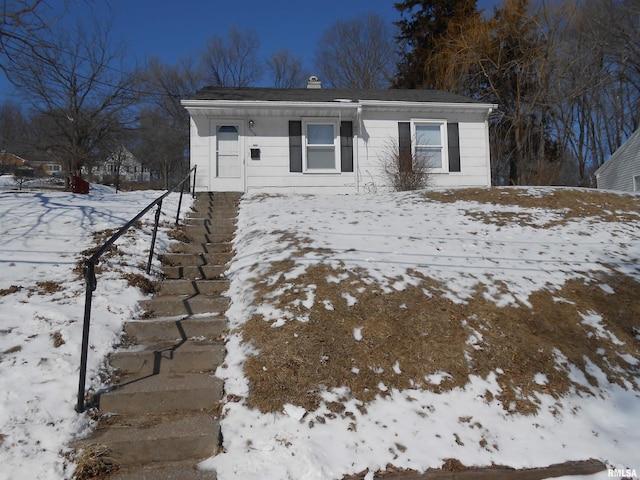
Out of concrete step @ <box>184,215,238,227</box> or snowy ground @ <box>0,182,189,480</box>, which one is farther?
concrete step @ <box>184,215,238,227</box>

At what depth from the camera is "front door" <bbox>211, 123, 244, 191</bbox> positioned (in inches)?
464

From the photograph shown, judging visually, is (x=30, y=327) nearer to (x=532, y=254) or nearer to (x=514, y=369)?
(x=514, y=369)

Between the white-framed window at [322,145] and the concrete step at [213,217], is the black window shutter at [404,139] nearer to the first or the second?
the white-framed window at [322,145]

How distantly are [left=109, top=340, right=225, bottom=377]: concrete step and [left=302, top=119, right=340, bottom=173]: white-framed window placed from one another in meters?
9.09

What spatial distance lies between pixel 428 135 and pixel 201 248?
9099 millimetres

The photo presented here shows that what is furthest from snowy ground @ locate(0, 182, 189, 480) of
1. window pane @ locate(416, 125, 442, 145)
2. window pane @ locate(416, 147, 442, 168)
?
window pane @ locate(416, 125, 442, 145)

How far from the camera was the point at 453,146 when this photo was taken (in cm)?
1273

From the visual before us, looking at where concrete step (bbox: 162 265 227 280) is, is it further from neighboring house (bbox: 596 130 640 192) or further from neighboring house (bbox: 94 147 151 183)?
neighboring house (bbox: 94 147 151 183)

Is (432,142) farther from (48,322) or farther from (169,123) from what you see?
(169,123)

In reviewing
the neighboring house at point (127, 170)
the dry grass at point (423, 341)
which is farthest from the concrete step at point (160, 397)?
the neighboring house at point (127, 170)

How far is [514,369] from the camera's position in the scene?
12.0ft

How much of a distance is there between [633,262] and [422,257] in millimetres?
3072

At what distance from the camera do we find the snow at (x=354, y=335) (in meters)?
2.81

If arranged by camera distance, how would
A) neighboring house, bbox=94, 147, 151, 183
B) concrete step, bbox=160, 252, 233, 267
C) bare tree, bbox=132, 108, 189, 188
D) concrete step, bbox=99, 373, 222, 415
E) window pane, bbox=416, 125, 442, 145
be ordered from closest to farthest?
concrete step, bbox=99, 373, 222, 415 < concrete step, bbox=160, 252, 233, 267 < window pane, bbox=416, 125, 442, 145 < bare tree, bbox=132, 108, 189, 188 < neighboring house, bbox=94, 147, 151, 183
